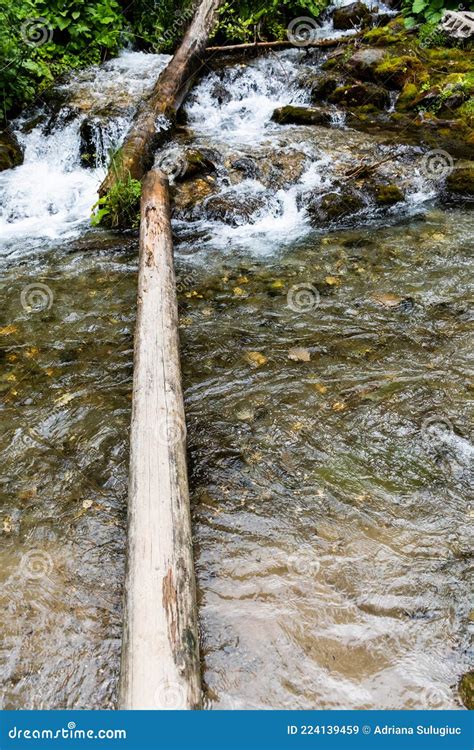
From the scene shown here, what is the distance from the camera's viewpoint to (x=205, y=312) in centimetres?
498

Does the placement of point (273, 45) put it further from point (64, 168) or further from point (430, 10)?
point (64, 168)

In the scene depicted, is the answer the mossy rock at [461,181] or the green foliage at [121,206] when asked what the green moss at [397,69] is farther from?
the green foliage at [121,206]

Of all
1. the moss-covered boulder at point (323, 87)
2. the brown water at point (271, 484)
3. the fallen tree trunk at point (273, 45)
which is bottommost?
the brown water at point (271, 484)

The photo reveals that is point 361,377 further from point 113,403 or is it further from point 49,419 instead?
point 49,419

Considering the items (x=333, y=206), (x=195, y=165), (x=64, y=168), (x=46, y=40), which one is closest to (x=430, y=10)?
(x=333, y=206)

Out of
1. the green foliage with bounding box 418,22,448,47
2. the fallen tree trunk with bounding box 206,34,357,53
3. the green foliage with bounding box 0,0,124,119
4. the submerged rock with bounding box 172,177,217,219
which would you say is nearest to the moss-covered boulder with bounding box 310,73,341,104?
the fallen tree trunk with bounding box 206,34,357,53

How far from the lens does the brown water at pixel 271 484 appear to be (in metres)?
2.26

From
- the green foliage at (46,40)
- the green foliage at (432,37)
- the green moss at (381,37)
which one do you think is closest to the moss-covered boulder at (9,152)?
the green foliage at (46,40)

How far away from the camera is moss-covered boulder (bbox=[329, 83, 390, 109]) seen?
933cm

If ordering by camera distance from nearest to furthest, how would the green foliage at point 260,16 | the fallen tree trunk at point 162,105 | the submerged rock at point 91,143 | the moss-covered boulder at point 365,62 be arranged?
the fallen tree trunk at point 162,105
the submerged rock at point 91,143
the moss-covered boulder at point 365,62
the green foliage at point 260,16

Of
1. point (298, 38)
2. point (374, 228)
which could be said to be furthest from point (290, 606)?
point (298, 38)

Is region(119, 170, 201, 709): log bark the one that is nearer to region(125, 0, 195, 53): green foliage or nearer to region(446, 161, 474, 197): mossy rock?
region(446, 161, 474, 197): mossy rock

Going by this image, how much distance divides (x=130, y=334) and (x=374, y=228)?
370cm

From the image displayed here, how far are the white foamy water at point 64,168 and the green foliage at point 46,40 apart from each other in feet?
1.46
